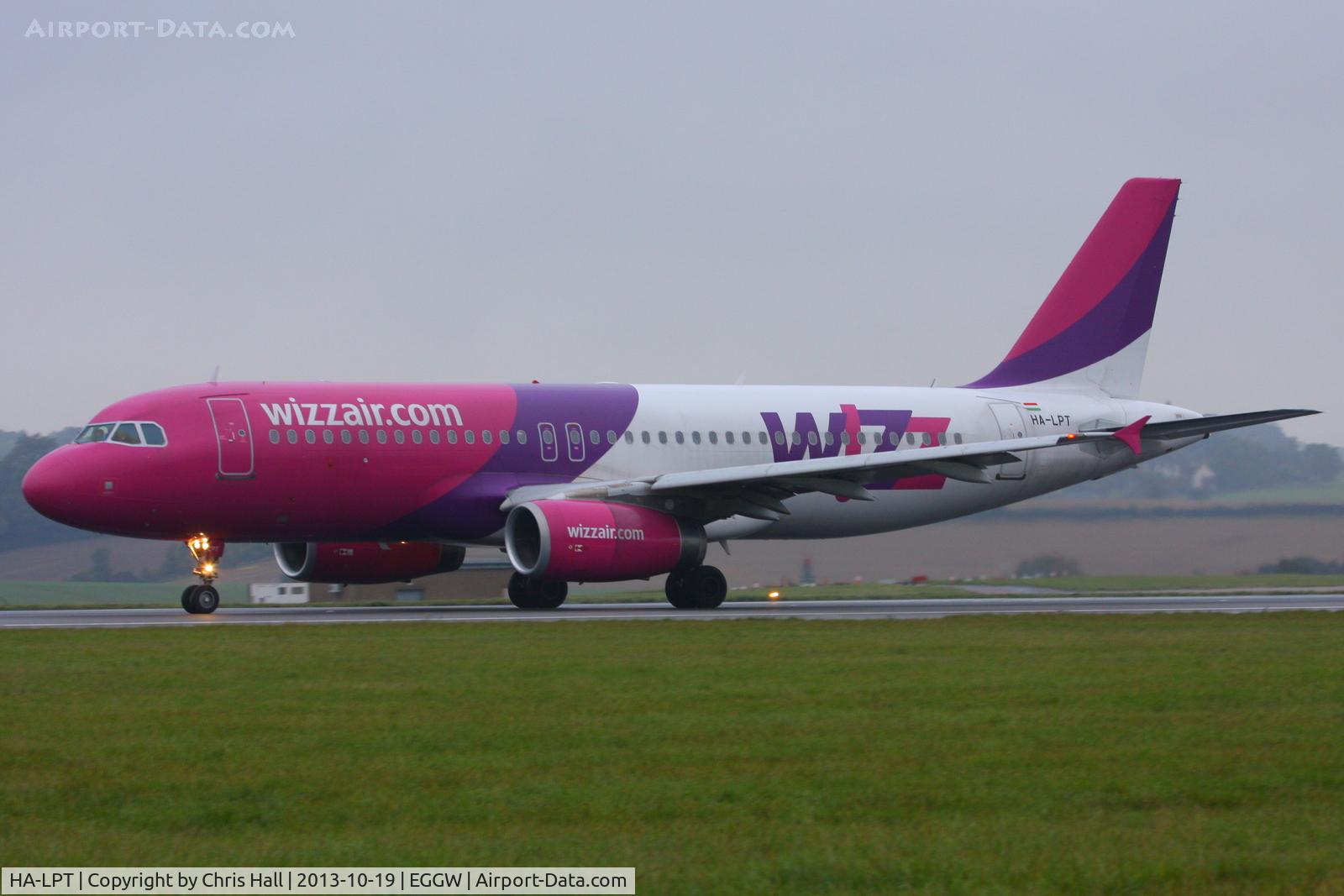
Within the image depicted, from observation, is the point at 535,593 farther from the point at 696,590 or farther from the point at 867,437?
the point at 867,437

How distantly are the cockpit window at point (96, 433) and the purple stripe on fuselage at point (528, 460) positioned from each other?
4365 mm

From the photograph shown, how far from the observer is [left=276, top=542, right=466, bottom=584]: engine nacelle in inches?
1081

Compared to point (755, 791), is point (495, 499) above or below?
above

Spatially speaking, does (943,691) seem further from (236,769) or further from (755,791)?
(236,769)

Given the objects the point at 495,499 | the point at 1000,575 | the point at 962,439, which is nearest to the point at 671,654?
the point at 495,499

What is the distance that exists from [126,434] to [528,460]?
611 centimetres

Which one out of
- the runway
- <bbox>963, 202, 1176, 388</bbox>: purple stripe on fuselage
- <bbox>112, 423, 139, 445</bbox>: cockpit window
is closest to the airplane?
<bbox>112, 423, 139, 445</bbox>: cockpit window

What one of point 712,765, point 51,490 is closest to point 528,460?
point 51,490

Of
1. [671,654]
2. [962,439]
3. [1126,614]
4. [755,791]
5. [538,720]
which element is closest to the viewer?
[755,791]

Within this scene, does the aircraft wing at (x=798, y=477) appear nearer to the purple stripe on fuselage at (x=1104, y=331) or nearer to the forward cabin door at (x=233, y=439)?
Result: the forward cabin door at (x=233, y=439)

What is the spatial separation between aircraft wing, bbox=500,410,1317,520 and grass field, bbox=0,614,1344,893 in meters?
9.43

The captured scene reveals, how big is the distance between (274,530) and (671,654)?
11.0 metres

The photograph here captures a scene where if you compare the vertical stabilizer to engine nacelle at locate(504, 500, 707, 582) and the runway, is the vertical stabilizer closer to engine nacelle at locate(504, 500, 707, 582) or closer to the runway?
the runway

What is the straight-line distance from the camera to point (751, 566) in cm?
3316
